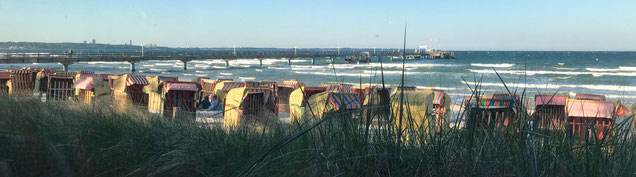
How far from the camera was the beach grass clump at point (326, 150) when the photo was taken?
2.27 m

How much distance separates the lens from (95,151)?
3090mm

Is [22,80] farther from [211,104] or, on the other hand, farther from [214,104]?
[214,104]

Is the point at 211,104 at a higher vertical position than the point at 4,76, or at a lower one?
lower

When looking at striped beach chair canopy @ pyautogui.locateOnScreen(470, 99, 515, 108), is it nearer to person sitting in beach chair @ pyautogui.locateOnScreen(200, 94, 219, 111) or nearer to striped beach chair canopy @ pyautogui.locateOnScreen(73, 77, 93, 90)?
striped beach chair canopy @ pyautogui.locateOnScreen(73, 77, 93, 90)

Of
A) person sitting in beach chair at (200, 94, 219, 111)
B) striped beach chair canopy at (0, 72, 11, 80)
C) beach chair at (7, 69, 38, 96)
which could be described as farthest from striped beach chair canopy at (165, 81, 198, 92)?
striped beach chair canopy at (0, 72, 11, 80)

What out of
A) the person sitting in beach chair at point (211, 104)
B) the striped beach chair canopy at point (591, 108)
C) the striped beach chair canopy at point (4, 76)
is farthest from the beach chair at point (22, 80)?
the striped beach chair canopy at point (591, 108)

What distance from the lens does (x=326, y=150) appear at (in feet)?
8.14

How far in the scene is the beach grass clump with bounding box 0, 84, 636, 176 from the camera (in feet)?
7.46

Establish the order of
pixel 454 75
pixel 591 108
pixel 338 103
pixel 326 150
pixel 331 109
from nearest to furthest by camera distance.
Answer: pixel 326 150 < pixel 331 109 < pixel 338 103 < pixel 591 108 < pixel 454 75

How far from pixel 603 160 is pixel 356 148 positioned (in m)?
0.96

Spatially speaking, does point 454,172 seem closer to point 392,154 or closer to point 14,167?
point 392,154

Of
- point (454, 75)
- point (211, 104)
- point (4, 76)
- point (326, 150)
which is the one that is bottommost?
point (454, 75)

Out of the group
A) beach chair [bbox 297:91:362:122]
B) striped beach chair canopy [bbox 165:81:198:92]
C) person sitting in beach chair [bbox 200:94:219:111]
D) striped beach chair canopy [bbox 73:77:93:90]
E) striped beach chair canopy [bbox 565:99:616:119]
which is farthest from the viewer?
person sitting in beach chair [bbox 200:94:219:111]

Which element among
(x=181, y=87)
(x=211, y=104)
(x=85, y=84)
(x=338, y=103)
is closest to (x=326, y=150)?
(x=338, y=103)
